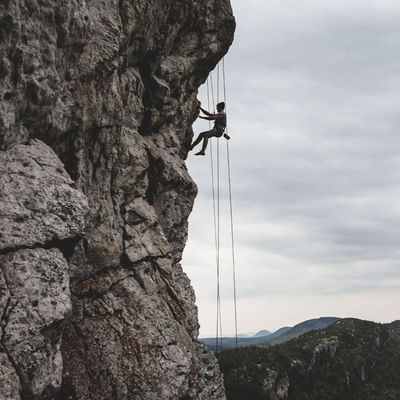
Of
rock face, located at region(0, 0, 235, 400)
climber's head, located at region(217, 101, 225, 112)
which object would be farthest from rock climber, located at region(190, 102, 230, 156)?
rock face, located at region(0, 0, 235, 400)

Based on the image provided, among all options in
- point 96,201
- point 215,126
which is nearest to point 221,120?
point 215,126

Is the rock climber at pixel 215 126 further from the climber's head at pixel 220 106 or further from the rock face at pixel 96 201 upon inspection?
the rock face at pixel 96 201

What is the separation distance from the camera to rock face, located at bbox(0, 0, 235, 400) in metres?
13.3

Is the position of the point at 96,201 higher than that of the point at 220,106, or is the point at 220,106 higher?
the point at 220,106

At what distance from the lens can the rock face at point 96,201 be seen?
13.3 metres

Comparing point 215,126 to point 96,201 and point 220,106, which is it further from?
point 96,201

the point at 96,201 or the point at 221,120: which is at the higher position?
the point at 221,120

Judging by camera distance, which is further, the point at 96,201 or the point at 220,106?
the point at 220,106

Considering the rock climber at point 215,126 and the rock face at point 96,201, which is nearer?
the rock face at point 96,201

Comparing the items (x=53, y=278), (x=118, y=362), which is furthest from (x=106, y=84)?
(x=118, y=362)

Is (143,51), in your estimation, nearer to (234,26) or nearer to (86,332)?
(234,26)

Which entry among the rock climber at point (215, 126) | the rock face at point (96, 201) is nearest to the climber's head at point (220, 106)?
the rock climber at point (215, 126)

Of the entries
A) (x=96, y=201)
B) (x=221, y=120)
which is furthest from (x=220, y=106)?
(x=96, y=201)

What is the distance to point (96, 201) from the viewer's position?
1912 cm
